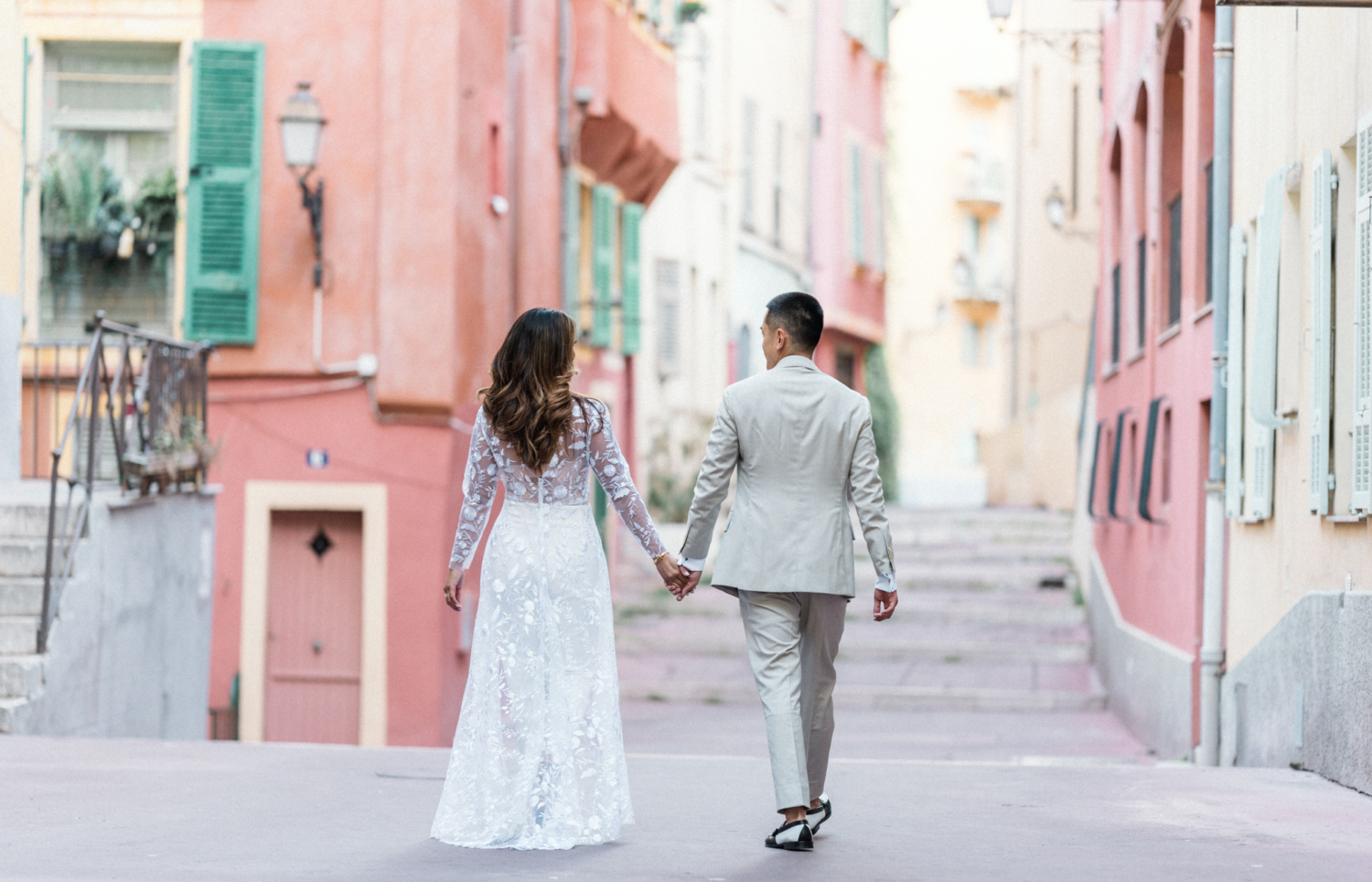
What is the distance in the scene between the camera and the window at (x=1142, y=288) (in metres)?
15.3

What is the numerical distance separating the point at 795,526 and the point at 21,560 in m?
6.05

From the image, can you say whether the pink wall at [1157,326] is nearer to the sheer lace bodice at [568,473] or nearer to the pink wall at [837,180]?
the sheer lace bodice at [568,473]

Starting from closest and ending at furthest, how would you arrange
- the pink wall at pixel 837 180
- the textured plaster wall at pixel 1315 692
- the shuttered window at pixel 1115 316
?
the textured plaster wall at pixel 1315 692
the shuttered window at pixel 1115 316
the pink wall at pixel 837 180

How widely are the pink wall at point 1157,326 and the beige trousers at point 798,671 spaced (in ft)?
20.1

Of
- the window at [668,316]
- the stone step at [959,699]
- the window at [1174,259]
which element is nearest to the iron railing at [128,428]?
the stone step at [959,699]

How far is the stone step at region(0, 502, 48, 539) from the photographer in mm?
10664

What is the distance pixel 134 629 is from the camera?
11.5 meters

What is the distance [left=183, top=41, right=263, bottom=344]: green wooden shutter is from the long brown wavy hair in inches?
401

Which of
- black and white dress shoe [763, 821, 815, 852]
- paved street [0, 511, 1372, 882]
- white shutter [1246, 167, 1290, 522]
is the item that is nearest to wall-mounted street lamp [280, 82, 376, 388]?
paved street [0, 511, 1372, 882]

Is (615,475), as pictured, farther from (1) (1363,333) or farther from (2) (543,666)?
(1) (1363,333)

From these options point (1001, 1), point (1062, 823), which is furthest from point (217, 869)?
point (1001, 1)

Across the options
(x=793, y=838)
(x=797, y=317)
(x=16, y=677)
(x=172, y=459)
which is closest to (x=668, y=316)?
(x=172, y=459)

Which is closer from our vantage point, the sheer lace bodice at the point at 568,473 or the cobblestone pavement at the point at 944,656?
the sheer lace bodice at the point at 568,473

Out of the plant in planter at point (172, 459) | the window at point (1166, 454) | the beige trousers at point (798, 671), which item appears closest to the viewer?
the beige trousers at point (798, 671)
